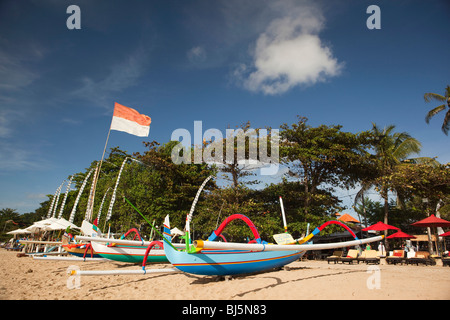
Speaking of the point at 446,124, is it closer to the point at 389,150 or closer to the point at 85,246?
the point at 389,150

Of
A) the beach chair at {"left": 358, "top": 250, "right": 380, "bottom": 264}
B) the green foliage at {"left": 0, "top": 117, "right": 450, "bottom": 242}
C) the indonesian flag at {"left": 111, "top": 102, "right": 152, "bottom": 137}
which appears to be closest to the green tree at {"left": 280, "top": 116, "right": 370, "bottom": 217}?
the green foliage at {"left": 0, "top": 117, "right": 450, "bottom": 242}

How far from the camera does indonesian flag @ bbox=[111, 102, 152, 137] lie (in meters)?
14.3

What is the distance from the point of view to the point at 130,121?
47.7ft

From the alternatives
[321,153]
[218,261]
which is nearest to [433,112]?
[321,153]

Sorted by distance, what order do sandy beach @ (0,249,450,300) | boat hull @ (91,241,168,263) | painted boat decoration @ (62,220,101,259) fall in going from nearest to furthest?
sandy beach @ (0,249,450,300), painted boat decoration @ (62,220,101,259), boat hull @ (91,241,168,263)

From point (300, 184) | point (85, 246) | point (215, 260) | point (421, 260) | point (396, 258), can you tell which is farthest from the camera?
point (300, 184)

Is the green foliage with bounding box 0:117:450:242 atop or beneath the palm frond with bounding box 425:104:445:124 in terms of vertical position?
beneath

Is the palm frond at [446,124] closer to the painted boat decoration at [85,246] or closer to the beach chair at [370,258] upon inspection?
the beach chair at [370,258]

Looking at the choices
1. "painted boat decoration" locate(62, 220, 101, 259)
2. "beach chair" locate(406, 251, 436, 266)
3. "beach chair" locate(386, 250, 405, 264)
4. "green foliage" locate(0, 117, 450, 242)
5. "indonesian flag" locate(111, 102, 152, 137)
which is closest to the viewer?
"painted boat decoration" locate(62, 220, 101, 259)

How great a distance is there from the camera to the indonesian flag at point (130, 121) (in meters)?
14.3

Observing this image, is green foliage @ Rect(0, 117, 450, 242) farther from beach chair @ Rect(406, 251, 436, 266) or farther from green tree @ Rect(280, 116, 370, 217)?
beach chair @ Rect(406, 251, 436, 266)
